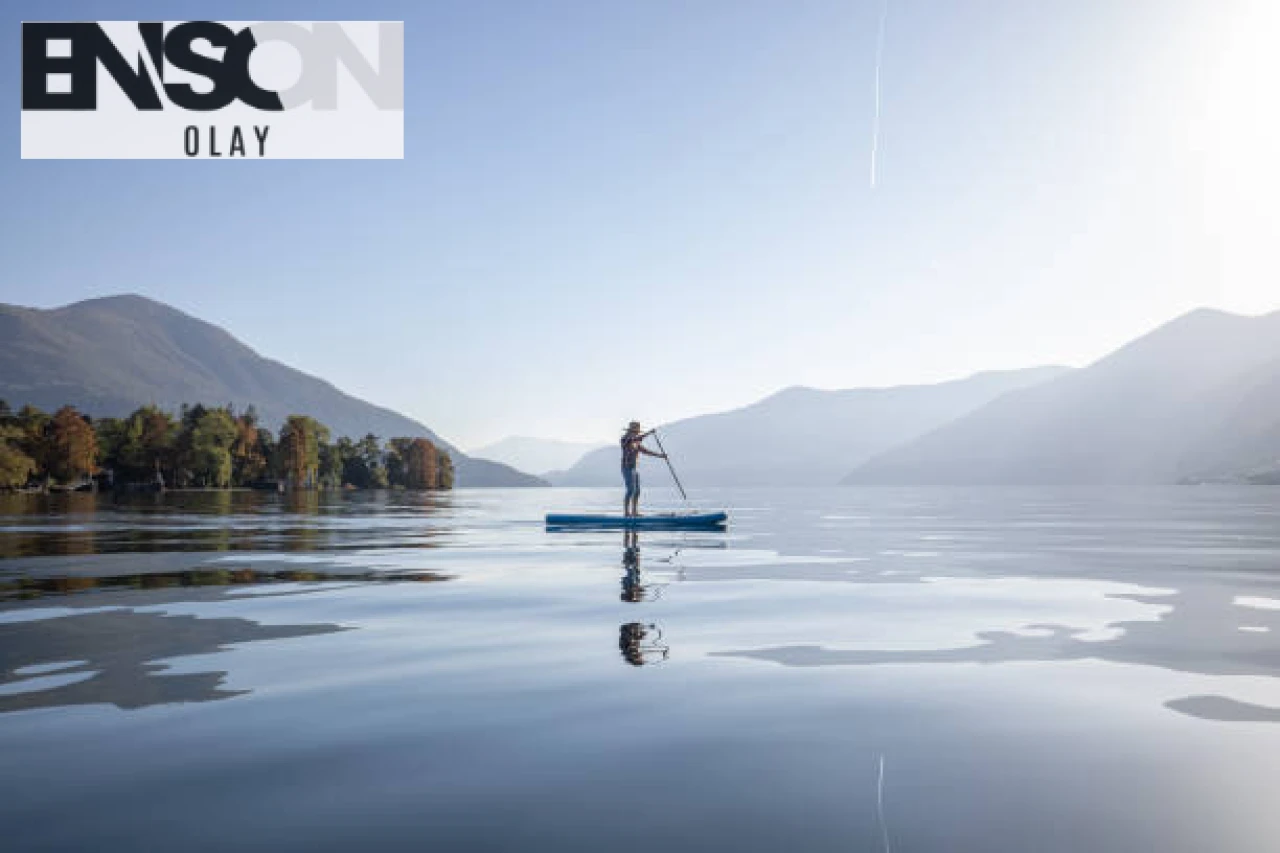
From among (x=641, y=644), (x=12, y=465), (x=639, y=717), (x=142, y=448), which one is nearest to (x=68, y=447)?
(x=12, y=465)

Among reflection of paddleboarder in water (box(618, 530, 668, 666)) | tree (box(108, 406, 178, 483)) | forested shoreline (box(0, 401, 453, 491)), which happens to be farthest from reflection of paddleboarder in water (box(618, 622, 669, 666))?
tree (box(108, 406, 178, 483))

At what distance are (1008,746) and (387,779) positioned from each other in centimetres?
484

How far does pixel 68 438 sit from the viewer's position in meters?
153

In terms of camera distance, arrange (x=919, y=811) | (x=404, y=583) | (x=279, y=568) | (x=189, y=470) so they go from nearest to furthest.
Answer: (x=919, y=811) < (x=404, y=583) < (x=279, y=568) < (x=189, y=470)

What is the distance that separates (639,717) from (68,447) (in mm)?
175329

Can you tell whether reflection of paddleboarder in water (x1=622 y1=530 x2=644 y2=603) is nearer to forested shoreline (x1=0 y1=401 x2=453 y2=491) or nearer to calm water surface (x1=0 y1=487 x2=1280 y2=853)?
calm water surface (x1=0 y1=487 x2=1280 y2=853)

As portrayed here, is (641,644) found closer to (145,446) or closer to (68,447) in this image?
(68,447)

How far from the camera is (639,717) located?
796cm

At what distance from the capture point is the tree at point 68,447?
500 feet

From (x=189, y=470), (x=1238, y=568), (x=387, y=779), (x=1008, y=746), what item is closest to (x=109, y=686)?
(x=387, y=779)

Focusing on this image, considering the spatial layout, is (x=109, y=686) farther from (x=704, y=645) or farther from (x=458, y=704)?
(x=704, y=645)

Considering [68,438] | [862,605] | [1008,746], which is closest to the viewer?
[1008,746]

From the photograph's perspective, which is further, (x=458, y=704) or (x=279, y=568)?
(x=279, y=568)

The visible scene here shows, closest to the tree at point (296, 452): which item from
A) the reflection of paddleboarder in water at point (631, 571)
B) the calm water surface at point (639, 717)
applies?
the reflection of paddleboarder in water at point (631, 571)
